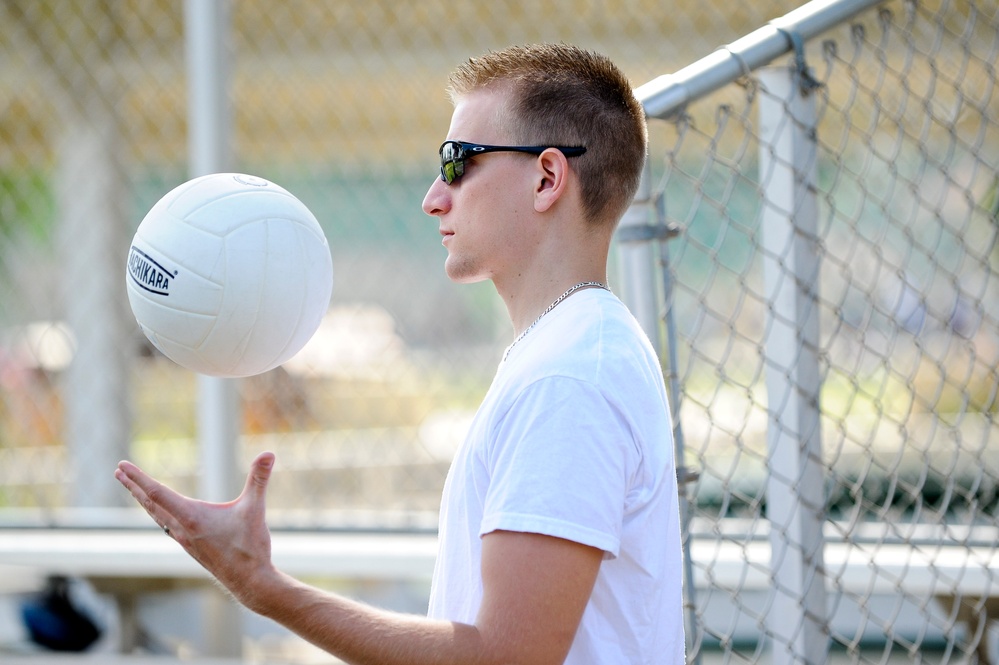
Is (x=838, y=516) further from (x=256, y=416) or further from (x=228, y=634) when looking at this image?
(x=256, y=416)

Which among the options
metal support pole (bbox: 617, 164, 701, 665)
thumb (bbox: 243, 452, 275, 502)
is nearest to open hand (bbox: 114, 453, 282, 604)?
thumb (bbox: 243, 452, 275, 502)

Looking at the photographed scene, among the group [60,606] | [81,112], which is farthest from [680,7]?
[60,606]

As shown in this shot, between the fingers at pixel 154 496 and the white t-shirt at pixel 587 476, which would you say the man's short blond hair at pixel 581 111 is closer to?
the white t-shirt at pixel 587 476

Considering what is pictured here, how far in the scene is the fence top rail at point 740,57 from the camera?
184cm

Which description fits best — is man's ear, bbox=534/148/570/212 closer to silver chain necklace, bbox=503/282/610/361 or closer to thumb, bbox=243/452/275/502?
silver chain necklace, bbox=503/282/610/361

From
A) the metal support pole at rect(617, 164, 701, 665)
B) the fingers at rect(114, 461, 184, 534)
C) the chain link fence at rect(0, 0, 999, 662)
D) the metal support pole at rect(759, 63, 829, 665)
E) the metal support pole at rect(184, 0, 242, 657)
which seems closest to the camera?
the fingers at rect(114, 461, 184, 534)

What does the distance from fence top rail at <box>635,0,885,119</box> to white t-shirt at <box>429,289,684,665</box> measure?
0.61 meters

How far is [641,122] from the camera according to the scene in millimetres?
1536

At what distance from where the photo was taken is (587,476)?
3.84 ft

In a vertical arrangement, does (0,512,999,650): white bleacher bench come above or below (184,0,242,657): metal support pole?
below

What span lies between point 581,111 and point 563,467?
22.1 inches

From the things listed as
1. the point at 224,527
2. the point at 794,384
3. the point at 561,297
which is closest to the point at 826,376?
the point at 794,384

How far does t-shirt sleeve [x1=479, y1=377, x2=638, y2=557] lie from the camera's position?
1.15 meters

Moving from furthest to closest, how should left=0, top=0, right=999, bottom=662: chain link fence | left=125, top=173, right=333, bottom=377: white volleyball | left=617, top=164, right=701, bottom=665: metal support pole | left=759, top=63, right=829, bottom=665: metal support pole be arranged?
left=0, top=0, right=999, bottom=662: chain link fence, left=759, top=63, right=829, bottom=665: metal support pole, left=617, top=164, right=701, bottom=665: metal support pole, left=125, top=173, right=333, bottom=377: white volleyball
